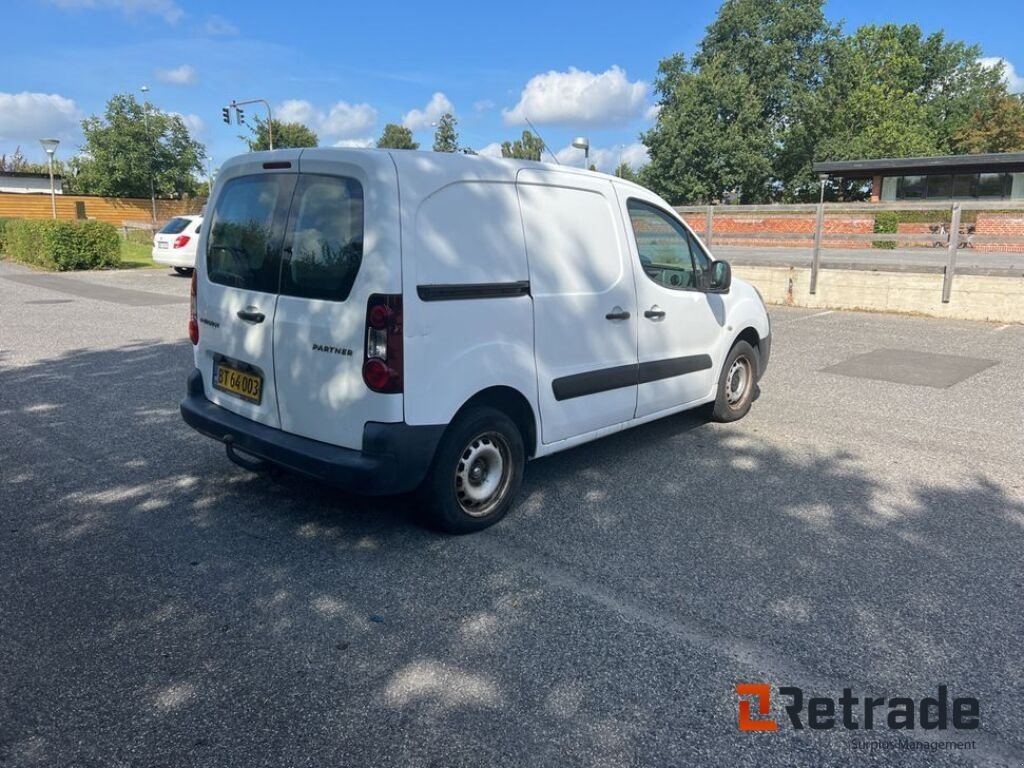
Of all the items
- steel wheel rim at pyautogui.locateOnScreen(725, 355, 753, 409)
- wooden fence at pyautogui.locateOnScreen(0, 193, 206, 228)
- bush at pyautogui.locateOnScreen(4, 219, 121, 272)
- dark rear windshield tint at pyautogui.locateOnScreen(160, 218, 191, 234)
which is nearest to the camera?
steel wheel rim at pyautogui.locateOnScreen(725, 355, 753, 409)

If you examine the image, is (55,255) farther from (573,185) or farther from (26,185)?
(26,185)

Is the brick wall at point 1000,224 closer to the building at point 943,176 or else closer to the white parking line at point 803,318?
the building at point 943,176

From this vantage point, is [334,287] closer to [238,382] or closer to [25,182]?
[238,382]

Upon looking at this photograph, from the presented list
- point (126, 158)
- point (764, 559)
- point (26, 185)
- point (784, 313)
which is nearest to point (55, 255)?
point (784, 313)

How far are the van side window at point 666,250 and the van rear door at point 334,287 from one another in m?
1.98

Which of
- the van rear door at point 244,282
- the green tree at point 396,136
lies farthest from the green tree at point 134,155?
the van rear door at point 244,282

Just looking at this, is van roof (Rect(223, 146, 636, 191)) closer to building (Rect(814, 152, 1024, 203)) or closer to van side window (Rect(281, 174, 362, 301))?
van side window (Rect(281, 174, 362, 301))

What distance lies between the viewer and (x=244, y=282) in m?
4.15

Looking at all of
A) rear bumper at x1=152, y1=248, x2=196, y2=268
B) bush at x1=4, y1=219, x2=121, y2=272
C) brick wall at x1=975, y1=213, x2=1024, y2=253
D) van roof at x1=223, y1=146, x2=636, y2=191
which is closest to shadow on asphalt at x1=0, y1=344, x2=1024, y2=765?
van roof at x1=223, y1=146, x2=636, y2=191

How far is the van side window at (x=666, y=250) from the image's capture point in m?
5.04

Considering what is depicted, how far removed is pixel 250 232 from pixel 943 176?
41.4m

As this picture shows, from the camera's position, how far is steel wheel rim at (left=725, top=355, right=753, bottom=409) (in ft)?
20.6

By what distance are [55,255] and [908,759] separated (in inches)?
892

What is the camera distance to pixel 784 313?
43.1 ft
